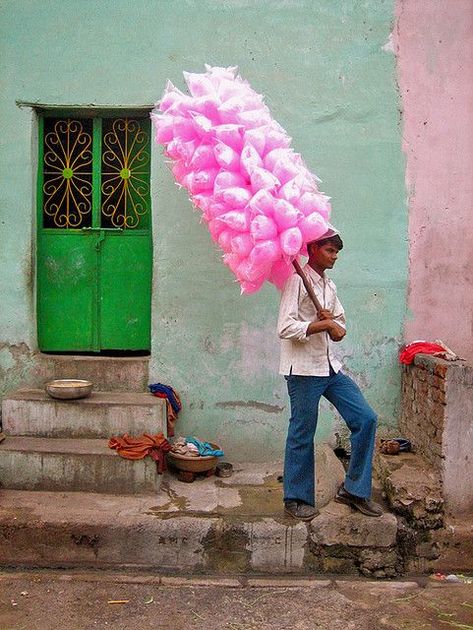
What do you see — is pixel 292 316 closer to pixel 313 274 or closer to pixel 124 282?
pixel 313 274

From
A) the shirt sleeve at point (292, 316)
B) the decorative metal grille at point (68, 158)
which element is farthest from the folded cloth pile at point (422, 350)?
the decorative metal grille at point (68, 158)

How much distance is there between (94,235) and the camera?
18.5 ft

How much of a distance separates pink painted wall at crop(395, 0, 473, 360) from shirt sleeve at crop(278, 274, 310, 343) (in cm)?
178

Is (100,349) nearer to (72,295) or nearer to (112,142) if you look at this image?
(72,295)

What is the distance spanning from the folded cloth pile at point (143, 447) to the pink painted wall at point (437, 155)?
221 cm

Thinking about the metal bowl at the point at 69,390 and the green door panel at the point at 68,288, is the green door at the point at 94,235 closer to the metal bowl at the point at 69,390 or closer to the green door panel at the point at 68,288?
the green door panel at the point at 68,288

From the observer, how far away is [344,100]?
5438 mm

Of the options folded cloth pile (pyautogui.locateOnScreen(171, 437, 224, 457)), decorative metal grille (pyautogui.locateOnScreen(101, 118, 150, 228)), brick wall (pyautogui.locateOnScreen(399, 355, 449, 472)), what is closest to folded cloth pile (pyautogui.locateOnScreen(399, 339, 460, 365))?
brick wall (pyautogui.locateOnScreen(399, 355, 449, 472))

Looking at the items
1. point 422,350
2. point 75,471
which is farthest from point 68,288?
point 422,350

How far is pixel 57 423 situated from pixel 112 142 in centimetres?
236

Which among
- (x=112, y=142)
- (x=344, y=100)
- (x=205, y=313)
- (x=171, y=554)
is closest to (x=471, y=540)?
(x=171, y=554)

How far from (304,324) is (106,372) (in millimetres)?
2136

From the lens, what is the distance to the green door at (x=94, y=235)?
222 inches

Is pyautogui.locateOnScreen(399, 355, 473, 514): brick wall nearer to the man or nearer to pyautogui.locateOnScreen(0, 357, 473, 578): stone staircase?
pyautogui.locateOnScreen(0, 357, 473, 578): stone staircase
